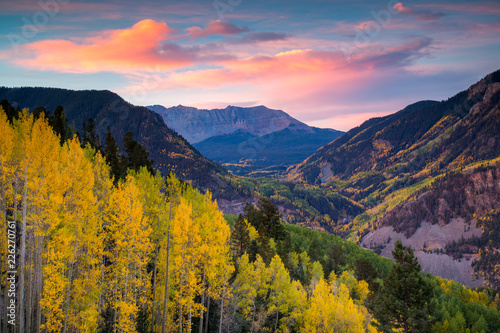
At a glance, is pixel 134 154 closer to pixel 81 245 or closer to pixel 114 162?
pixel 114 162

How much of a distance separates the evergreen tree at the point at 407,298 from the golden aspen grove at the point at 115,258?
1882mm

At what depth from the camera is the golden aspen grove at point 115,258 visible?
32.0m

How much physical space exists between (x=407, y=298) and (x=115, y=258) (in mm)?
36876

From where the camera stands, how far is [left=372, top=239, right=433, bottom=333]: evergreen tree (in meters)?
43.1

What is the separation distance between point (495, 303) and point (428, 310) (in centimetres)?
15861

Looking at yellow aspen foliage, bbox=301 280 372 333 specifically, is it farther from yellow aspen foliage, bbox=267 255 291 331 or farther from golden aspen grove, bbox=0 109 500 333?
yellow aspen foliage, bbox=267 255 291 331

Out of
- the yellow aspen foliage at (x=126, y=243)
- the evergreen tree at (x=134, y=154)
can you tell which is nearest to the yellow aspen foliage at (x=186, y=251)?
the yellow aspen foliage at (x=126, y=243)

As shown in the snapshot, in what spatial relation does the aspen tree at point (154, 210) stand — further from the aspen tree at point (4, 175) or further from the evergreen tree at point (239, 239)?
the evergreen tree at point (239, 239)

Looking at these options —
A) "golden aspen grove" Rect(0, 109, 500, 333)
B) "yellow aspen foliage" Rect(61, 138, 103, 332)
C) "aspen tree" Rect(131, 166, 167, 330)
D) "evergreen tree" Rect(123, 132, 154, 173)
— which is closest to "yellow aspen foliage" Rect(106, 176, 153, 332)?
"golden aspen grove" Rect(0, 109, 500, 333)

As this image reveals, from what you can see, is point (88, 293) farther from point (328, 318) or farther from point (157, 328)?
point (328, 318)

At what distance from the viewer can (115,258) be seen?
37.3 meters

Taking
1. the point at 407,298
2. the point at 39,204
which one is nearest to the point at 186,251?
the point at 39,204

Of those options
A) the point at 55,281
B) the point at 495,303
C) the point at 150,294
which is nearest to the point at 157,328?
the point at 150,294

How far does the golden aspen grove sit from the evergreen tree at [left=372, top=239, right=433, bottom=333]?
1882 millimetres
